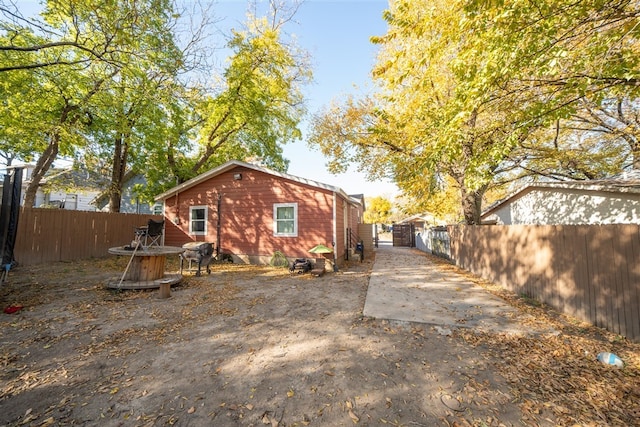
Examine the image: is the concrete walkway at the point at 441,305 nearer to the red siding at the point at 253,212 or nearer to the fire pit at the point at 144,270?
Answer: the red siding at the point at 253,212

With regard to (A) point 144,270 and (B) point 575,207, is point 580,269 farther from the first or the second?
(A) point 144,270

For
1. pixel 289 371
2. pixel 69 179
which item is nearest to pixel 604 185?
pixel 289 371

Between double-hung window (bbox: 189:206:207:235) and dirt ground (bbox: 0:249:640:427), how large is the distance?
7.02 meters

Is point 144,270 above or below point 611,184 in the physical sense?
below

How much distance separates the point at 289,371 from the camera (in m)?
3.02

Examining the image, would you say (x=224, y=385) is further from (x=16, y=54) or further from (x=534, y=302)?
(x=16, y=54)

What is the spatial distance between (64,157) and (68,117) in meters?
2.97

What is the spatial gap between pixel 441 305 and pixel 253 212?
8388mm

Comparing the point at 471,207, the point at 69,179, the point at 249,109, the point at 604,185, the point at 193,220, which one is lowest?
the point at 193,220

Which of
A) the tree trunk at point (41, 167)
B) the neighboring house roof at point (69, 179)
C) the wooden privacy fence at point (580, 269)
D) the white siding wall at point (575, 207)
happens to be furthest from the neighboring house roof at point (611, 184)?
the neighboring house roof at point (69, 179)

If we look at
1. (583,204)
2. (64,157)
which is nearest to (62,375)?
(583,204)

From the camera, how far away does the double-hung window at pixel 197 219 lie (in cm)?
Result: 1220

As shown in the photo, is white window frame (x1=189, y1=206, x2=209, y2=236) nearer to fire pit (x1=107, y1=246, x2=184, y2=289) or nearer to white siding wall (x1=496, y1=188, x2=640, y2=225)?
fire pit (x1=107, y1=246, x2=184, y2=289)

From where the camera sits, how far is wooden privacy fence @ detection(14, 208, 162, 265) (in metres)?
9.15
